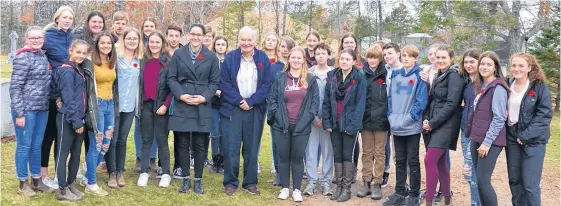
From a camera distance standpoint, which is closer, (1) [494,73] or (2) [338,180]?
(1) [494,73]

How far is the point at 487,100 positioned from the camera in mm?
4453

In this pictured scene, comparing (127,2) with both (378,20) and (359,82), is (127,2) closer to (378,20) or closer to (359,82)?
(378,20)

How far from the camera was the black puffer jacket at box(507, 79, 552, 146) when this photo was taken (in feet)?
14.1

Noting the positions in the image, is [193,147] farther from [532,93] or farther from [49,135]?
[532,93]

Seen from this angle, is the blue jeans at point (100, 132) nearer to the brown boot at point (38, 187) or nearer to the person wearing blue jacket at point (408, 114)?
the brown boot at point (38, 187)

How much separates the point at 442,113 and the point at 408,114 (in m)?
0.39

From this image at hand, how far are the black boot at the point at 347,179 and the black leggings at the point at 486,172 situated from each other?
4.77 ft

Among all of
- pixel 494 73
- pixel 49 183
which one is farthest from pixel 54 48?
pixel 494 73

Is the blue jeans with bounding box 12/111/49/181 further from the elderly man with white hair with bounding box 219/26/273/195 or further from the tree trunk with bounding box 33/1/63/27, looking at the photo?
the tree trunk with bounding box 33/1/63/27

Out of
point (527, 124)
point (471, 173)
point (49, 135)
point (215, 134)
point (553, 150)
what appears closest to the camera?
point (527, 124)

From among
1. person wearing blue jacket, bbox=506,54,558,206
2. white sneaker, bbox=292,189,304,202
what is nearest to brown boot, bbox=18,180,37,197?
white sneaker, bbox=292,189,304,202

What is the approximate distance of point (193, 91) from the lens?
537 centimetres

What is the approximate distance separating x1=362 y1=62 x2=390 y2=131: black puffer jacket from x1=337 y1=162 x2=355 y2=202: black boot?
473mm

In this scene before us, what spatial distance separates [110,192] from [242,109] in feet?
5.46
